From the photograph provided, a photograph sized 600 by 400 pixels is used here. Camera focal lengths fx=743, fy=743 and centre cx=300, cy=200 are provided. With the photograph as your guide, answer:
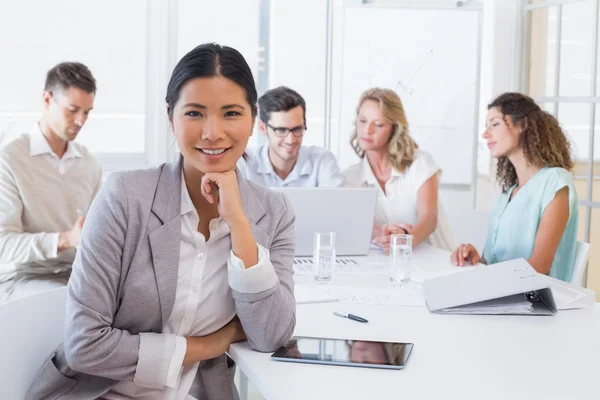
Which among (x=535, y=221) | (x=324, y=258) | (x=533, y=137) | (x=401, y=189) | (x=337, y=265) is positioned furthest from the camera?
(x=401, y=189)

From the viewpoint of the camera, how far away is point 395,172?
3367 mm

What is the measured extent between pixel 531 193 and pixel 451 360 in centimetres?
150

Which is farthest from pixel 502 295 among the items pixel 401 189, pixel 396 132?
pixel 396 132

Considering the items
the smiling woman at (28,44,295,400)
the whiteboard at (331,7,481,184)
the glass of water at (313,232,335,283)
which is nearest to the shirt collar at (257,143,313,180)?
the whiteboard at (331,7,481,184)

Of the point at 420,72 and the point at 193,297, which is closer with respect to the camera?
the point at 193,297

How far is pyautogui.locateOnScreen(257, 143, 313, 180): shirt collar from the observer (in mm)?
3545

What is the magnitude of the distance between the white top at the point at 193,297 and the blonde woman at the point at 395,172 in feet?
5.62

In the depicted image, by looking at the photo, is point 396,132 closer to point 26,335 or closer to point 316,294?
point 316,294

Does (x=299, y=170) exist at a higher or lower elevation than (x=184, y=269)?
higher

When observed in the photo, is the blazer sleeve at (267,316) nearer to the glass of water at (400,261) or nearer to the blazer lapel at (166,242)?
the blazer lapel at (166,242)

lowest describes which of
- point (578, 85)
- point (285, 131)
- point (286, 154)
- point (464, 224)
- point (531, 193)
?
point (464, 224)

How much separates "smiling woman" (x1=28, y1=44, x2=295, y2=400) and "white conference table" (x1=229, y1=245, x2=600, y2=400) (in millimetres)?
90

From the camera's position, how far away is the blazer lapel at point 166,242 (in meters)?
1.48

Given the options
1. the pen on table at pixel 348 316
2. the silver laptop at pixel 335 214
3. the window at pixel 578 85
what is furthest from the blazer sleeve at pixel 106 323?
the window at pixel 578 85
